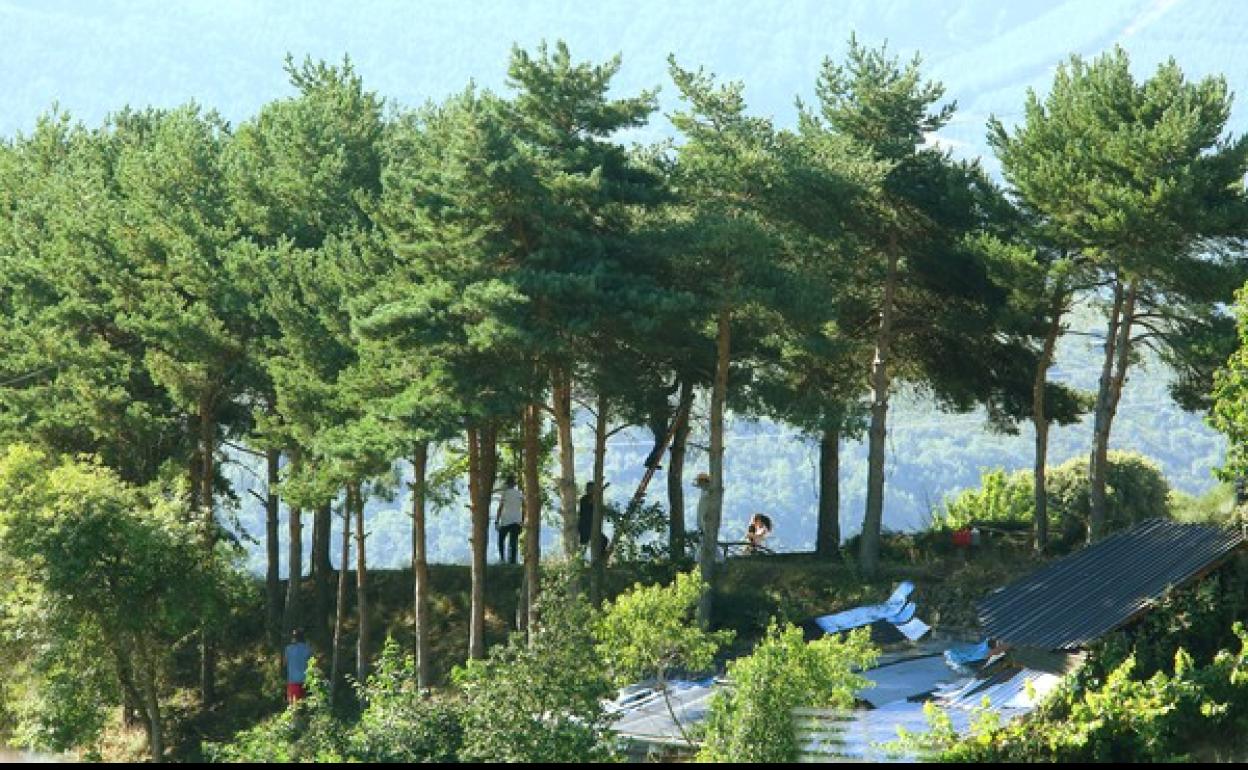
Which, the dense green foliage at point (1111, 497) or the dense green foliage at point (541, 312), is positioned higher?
the dense green foliage at point (541, 312)

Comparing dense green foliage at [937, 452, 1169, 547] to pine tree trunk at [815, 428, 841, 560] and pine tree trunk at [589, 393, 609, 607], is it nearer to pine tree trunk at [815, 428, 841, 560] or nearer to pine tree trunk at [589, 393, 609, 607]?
pine tree trunk at [815, 428, 841, 560]

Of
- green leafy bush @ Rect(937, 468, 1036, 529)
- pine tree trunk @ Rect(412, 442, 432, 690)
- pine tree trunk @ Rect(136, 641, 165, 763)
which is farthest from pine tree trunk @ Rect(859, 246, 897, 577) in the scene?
green leafy bush @ Rect(937, 468, 1036, 529)

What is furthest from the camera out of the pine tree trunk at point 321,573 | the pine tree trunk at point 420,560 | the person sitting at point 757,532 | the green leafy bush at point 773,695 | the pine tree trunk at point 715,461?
the pine tree trunk at point 321,573

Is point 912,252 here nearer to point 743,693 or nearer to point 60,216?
point 743,693

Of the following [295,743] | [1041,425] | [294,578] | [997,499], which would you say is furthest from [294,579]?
[997,499]

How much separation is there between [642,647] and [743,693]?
3.98 m

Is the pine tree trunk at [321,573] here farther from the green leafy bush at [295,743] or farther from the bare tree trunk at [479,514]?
the green leafy bush at [295,743]

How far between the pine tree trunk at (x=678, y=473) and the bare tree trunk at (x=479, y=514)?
15.6ft

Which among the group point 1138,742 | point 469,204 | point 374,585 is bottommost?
point 1138,742

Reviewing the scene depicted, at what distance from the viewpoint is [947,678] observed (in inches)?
1179

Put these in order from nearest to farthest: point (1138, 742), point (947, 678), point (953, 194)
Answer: point (1138, 742), point (947, 678), point (953, 194)

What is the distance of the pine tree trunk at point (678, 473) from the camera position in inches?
1578

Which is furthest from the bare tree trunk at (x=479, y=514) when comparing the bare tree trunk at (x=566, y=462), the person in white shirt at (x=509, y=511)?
the person in white shirt at (x=509, y=511)

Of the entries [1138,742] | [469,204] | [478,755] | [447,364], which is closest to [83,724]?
[447,364]
